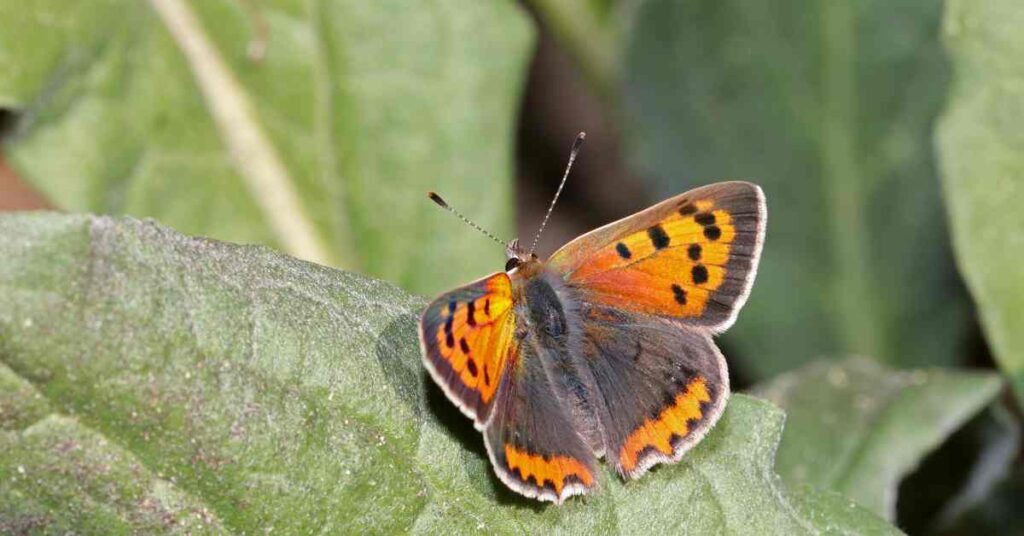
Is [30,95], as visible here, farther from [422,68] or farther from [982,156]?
[982,156]

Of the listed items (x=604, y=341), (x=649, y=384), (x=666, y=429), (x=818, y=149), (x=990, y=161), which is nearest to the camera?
(x=666, y=429)

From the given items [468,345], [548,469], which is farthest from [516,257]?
[548,469]

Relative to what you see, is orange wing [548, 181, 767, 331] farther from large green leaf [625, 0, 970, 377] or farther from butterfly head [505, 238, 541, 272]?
large green leaf [625, 0, 970, 377]

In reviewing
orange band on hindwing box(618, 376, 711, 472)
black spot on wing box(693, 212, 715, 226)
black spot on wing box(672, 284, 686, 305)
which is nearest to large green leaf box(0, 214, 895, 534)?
orange band on hindwing box(618, 376, 711, 472)

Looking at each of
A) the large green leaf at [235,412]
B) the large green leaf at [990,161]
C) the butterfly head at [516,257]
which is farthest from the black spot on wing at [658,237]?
the large green leaf at [990,161]

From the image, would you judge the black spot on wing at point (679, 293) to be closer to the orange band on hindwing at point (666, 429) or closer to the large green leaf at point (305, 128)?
the orange band on hindwing at point (666, 429)

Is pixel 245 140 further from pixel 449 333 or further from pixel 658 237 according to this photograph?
pixel 449 333
